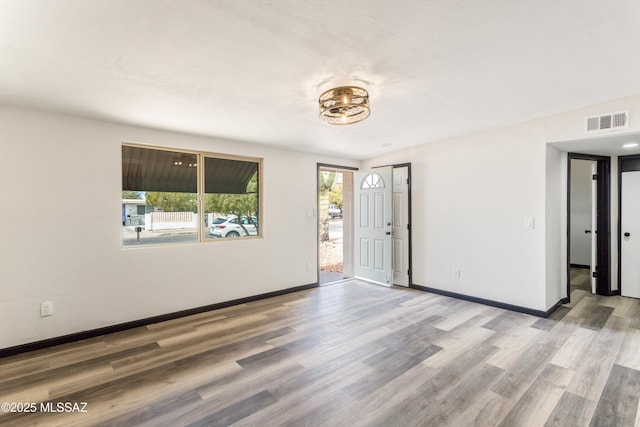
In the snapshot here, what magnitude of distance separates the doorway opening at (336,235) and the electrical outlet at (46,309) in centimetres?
353

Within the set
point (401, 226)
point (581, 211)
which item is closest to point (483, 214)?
point (401, 226)

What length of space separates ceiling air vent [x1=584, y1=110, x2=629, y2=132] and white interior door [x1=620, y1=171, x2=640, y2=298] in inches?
75.8

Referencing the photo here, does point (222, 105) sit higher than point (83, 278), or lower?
higher

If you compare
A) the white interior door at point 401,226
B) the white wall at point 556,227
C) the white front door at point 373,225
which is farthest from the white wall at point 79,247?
the white wall at point 556,227

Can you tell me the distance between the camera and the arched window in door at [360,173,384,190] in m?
5.26

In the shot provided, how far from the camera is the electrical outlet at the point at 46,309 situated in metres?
2.91

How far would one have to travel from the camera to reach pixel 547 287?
11.8 ft

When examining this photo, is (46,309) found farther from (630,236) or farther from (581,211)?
(581,211)

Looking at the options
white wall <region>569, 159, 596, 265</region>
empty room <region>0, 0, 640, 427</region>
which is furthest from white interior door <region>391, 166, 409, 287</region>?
white wall <region>569, 159, 596, 265</region>

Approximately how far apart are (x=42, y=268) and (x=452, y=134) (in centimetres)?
509


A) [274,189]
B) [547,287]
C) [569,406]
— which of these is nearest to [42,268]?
[274,189]

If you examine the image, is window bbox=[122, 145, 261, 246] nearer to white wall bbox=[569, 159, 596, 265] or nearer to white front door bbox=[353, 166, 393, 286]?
white front door bbox=[353, 166, 393, 286]

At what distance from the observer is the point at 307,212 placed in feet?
16.5

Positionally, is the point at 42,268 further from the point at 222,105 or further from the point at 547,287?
the point at 547,287
